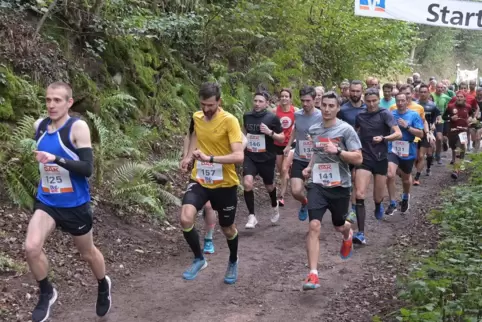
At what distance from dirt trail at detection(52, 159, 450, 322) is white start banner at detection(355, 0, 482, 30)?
13.1 feet

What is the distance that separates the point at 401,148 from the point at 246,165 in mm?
2815

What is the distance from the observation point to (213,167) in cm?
611

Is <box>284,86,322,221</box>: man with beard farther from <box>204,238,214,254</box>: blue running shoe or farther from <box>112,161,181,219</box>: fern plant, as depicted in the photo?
<box>112,161,181,219</box>: fern plant

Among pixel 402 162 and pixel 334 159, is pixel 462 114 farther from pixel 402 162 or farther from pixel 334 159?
pixel 334 159

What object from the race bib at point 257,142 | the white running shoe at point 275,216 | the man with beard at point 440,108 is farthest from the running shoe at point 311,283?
the man with beard at point 440,108

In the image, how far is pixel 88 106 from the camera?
9.11 m

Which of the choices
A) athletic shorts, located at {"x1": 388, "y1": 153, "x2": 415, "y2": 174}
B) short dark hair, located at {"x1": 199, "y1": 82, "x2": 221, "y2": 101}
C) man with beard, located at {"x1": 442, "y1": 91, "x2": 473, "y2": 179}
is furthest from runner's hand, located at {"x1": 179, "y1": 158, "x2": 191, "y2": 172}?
man with beard, located at {"x1": 442, "y1": 91, "x2": 473, "y2": 179}

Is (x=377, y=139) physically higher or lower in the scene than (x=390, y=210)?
higher

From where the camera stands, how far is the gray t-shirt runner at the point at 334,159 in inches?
258

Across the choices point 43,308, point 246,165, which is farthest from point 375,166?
point 43,308

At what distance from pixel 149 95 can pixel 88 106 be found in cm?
239

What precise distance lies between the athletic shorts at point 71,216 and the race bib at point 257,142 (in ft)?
13.9

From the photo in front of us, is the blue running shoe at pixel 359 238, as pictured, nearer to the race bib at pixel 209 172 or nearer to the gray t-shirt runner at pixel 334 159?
the gray t-shirt runner at pixel 334 159

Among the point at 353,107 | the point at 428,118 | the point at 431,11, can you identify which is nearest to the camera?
the point at 353,107
